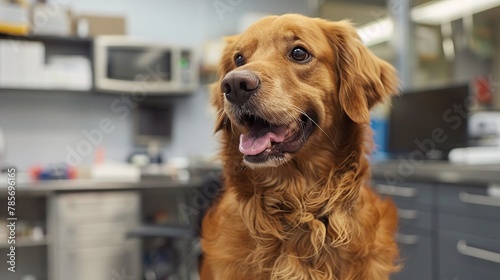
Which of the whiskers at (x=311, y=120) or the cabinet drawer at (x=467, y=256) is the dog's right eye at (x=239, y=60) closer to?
the whiskers at (x=311, y=120)

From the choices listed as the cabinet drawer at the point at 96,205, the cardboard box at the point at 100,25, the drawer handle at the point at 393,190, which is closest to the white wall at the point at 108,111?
the cardboard box at the point at 100,25

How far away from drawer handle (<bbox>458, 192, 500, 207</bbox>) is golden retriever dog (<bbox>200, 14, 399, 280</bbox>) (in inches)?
30.9

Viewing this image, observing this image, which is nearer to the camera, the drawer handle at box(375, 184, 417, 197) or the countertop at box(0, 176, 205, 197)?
the drawer handle at box(375, 184, 417, 197)

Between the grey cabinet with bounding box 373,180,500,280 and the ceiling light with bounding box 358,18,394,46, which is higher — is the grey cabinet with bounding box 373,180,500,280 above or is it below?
below

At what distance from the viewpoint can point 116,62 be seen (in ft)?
9.62

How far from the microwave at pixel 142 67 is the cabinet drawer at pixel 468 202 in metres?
2.05

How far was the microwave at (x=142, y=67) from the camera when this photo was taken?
9.57ft

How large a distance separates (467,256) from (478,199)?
0.21 meters

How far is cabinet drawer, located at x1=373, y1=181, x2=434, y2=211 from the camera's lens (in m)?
1.80

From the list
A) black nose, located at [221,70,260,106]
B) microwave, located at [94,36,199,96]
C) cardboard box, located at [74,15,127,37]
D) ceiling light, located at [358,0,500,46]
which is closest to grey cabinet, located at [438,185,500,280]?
black nose, located at [221,70,260,106]

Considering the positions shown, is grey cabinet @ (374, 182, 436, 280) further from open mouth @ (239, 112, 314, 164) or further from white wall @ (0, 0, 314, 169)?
white wall @ (0, 0, 314, 169)

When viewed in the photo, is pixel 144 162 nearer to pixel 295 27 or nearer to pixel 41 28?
pixel 41 28

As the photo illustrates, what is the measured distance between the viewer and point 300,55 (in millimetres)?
765

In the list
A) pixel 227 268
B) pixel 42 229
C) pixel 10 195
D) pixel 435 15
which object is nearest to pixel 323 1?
pixel 227 268
